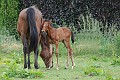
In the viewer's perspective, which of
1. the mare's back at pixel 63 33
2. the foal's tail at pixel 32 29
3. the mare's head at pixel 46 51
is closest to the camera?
the foal's tail at pixel 32 29

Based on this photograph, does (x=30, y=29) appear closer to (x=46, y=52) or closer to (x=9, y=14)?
(x=46, y=52)

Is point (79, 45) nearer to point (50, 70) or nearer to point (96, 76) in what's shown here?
point (50, 70)

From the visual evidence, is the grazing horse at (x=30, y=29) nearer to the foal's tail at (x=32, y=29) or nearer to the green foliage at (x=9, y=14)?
the foal's tail at (x=32, y=29)

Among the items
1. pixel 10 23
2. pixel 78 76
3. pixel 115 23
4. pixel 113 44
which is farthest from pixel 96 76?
pixel 10 23

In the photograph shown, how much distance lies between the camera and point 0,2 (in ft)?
67.2

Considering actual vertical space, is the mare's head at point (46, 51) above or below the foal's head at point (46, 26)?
below

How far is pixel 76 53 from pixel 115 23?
3925mm

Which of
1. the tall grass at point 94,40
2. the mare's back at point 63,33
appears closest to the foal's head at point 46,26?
the mare's back at point 63,33

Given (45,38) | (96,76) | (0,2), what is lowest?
(96,76)

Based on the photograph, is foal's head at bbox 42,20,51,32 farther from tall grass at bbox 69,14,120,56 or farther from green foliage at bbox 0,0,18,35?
green foliage at bbox 0,0,18,35

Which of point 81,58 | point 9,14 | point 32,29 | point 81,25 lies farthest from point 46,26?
point 9,14

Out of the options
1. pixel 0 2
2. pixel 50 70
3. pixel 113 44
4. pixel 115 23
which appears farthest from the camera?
pixel 0 2

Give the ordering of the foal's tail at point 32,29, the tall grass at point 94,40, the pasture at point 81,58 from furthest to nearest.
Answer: the tall grass at point 94,40 → the foal's tail at point 32,29 → the pasture at point 81,58

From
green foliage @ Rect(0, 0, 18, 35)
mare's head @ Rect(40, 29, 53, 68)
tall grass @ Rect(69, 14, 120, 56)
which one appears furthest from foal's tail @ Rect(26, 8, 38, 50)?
green foliage @ Rect(0, 0, 18, 35)
